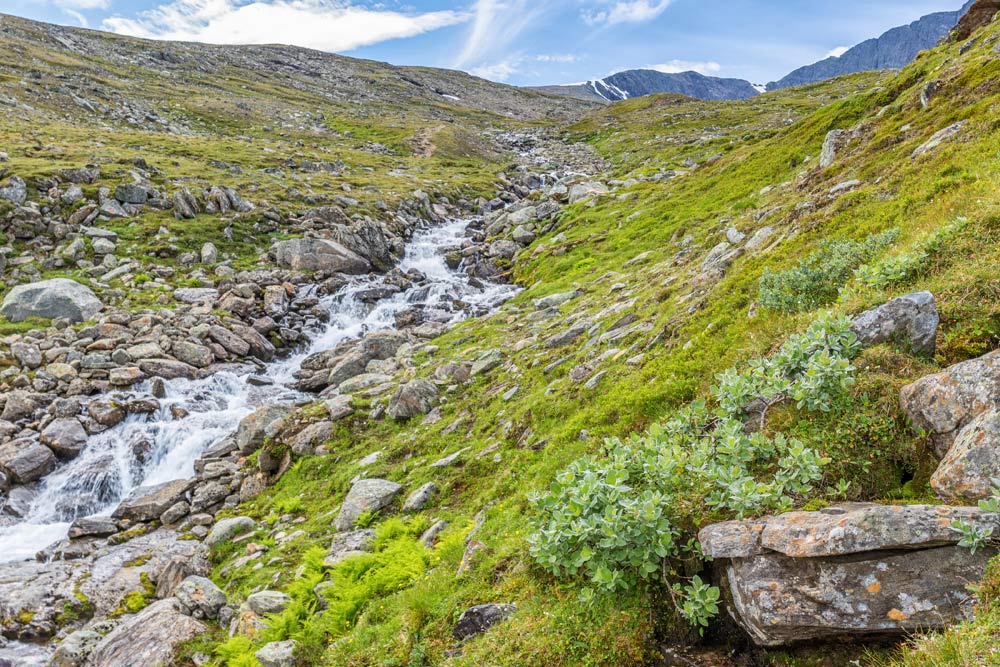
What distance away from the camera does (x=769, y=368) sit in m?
7.39

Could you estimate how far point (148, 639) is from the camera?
444 inches

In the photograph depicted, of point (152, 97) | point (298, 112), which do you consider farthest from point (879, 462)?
point (298, 112)

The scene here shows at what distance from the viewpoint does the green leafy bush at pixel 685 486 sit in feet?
18.8

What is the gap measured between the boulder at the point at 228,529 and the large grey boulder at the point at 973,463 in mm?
17185

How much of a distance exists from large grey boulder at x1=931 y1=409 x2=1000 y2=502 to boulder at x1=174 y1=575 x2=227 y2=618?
14.4 meters

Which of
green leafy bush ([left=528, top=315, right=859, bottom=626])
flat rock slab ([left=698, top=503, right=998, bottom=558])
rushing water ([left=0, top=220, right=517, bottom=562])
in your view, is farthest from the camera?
rushing water ([left=0, top=220, right=517, bottom=562])

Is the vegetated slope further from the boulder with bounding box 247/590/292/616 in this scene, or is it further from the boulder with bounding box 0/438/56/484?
the boulder with bounding box 0/438/56/484

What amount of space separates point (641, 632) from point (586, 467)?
2055 mm

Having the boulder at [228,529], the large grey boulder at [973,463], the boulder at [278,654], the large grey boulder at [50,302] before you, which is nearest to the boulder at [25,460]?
the boulder at [228,529]

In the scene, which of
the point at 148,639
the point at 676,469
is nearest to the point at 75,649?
the point at 148,639

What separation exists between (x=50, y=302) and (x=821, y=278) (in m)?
36.7

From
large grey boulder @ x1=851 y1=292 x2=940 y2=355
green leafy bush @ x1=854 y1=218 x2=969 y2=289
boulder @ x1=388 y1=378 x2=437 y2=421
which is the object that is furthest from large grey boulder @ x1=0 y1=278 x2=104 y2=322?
green leafy bush @ x1=854 y1=218 x2=969 y2=289

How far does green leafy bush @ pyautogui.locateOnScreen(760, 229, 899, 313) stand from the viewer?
10.2 metres

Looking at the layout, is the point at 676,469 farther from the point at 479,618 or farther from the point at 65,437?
the point at 65,437
